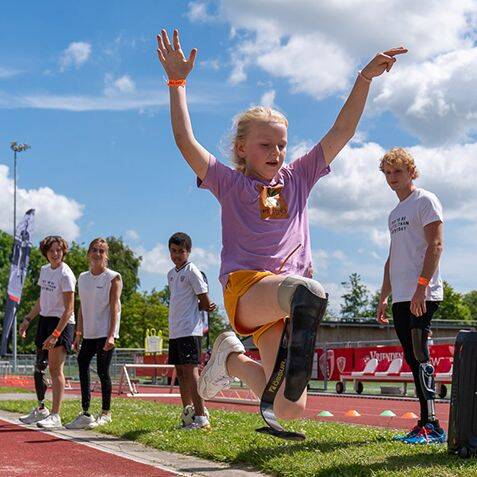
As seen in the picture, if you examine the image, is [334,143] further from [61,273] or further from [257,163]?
[61,273]

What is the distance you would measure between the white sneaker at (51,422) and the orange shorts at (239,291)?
4.48 metres

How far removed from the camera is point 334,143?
479 cm

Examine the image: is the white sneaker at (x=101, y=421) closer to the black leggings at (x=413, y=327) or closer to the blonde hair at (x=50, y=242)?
the blonde hair at (x=50, y=242)

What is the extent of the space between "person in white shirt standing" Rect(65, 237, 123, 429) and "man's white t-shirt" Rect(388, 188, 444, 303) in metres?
3.34

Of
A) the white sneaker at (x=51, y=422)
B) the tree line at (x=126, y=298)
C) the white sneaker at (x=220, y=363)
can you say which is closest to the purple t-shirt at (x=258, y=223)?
the white sneaker at (x=220, y=363)

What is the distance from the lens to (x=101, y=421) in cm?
842

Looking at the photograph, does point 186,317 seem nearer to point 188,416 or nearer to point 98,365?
point 188,416

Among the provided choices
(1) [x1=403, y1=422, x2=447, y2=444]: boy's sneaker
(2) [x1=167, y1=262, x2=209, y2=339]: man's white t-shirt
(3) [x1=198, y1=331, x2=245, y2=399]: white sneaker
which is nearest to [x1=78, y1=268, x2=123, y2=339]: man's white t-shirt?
(2) [x1=167, y1=262, x2=209, y2=339]: man's white t-shirt

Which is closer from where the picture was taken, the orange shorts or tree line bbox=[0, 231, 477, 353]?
the orange shorts

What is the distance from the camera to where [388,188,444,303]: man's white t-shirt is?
19.4 ft

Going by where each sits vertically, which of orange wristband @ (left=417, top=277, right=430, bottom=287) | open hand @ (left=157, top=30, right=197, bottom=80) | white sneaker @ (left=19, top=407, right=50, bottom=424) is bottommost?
white sneaker @ (left=19, top=407, right=50, bottom=424)

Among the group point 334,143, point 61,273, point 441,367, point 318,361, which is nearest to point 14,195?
point 318,361

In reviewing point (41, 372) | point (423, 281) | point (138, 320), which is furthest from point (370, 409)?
point (138, 320)

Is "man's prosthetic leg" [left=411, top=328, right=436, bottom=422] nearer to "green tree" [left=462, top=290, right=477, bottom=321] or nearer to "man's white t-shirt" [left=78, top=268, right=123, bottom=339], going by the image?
"man's white t-shirt" [left=78, top=268, right=123, bottom=339]
